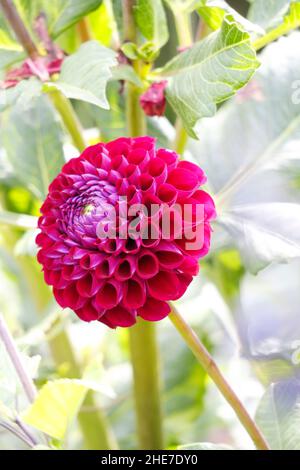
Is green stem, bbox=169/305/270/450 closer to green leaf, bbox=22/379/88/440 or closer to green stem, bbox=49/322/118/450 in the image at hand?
green leaf, bbox=22/379/88/440

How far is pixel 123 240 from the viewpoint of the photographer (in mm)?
298

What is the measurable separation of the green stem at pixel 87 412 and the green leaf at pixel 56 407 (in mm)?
186

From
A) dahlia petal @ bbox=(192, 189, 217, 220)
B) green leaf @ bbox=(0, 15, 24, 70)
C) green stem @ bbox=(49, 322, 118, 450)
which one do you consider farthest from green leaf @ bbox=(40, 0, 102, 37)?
green stem @ bbox=(49, 322, 118, 450)

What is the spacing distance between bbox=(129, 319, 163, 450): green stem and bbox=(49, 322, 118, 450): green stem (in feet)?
0.21

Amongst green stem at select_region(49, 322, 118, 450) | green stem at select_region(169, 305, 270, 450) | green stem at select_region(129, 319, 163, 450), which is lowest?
green stem at select_region(49, 322, 118, 450)

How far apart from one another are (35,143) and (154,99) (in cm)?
13

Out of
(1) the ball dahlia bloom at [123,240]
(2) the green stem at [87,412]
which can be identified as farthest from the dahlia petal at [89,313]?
(2) the green stem at [87,412]

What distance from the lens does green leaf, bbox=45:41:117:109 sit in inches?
12.2

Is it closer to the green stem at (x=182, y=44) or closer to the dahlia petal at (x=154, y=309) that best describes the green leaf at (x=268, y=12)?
the green stem at (x=182, y=44)

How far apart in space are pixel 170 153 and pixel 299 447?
0.15 m

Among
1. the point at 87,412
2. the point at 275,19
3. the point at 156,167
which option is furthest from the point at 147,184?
the point at 87,412

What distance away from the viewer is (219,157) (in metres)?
0.43

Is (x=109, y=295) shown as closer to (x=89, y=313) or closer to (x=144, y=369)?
(x=89, y=313)

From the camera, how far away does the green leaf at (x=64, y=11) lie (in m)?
0.37
